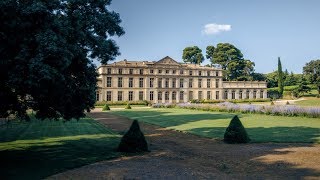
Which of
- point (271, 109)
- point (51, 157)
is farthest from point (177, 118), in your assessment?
point (51, 157)

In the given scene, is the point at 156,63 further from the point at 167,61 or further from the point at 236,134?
the point at 236,134

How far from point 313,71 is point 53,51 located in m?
96.9

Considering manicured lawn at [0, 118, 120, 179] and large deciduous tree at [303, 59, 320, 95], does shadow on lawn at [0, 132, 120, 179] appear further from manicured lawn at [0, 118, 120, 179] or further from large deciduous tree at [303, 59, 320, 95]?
large deciduous tree at [303, 59, 320, 95]

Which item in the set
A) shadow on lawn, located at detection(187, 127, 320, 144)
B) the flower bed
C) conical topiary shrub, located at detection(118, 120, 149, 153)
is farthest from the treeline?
conical topiary shrub, located at detection(118, 120, 149, 153)

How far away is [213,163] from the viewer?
39.3 ft

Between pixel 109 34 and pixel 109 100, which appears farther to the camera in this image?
pixel 109 100

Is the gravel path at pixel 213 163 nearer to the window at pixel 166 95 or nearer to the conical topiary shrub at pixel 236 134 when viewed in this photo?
the conical topiary shrub at pixel 236 134

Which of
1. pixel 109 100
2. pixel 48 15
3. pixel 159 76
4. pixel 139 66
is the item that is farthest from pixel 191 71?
pixel 48 15

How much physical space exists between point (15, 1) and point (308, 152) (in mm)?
13512

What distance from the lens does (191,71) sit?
81.5m

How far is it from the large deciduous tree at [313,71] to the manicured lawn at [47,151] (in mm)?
81238

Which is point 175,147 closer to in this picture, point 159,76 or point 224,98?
point 159,76

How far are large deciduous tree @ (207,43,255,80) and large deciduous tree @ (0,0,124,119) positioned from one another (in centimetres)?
8698

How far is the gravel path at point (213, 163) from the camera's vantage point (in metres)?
10.1
